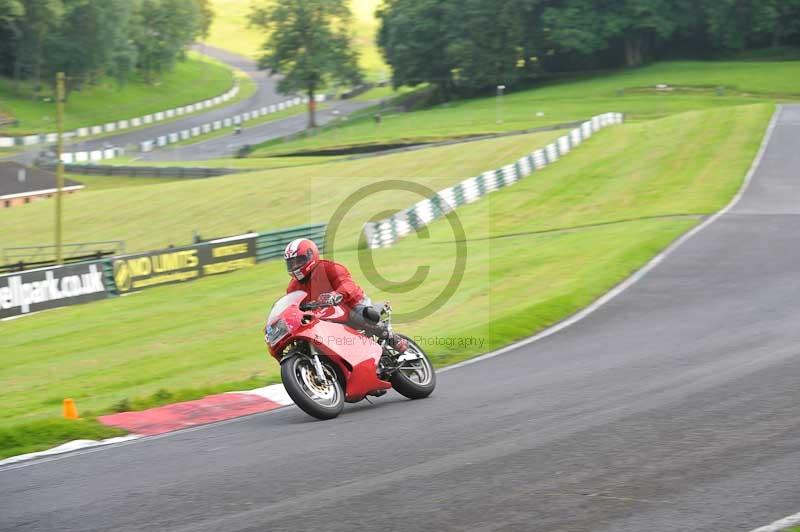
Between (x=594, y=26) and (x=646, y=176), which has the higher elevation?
(x=594, y=26)

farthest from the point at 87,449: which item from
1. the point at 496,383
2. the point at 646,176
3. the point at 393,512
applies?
the point at 646,176

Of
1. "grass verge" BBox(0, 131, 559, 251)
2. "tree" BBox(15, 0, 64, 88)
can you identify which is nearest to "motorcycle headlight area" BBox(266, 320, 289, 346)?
"grass verge" BBox(0, 131, 559, 251)

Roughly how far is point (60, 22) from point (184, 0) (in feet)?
99.3

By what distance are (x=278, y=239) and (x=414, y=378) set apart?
77.6 ft

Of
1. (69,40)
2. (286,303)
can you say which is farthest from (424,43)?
(286,303)

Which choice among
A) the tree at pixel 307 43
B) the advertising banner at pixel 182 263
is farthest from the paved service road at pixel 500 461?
the tree at pixel 307 43

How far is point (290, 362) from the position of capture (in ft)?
32.6

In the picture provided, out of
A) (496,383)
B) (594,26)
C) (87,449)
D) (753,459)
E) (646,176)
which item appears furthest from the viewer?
(594,26)

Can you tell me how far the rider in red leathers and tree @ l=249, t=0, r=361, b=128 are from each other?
3548 inches

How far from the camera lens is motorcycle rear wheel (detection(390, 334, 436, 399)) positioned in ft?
37.3

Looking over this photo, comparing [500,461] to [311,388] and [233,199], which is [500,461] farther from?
[233,199]

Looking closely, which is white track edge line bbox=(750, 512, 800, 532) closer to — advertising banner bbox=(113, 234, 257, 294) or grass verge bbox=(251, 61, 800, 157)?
advertising banner bbox=(113, 234, 257, 294)

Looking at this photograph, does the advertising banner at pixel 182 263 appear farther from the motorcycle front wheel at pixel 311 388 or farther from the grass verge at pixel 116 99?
the grass verge at pixel 116 99

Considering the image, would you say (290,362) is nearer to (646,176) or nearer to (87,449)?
(87,449)
